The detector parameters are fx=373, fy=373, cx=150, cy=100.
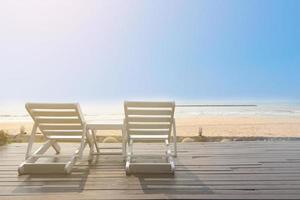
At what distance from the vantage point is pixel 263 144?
552cm

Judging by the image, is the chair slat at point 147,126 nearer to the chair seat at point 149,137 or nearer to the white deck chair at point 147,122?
the white deck chair at point 147,122

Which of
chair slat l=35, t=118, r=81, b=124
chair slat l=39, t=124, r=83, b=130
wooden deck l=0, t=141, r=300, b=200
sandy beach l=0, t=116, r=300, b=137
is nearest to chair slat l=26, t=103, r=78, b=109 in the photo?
chair slat l=35, t=118, r=81, b=124

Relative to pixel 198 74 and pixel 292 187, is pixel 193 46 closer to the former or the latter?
pixel 198 74

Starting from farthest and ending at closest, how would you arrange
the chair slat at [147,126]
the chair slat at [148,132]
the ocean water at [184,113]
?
1. the ocean water at [184,113]
2. the chair slat at [148,132]
3. the chair slat at [147,126]

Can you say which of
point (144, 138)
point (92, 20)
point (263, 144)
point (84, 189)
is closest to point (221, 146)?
point (263, 144)

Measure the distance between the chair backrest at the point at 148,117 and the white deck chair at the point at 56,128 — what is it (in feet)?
1.79

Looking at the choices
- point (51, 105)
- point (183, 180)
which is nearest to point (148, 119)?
point (183, 180)

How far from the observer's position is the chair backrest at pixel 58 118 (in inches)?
161

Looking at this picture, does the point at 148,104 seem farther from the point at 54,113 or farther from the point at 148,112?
the point at 54,113

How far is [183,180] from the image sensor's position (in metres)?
3.48

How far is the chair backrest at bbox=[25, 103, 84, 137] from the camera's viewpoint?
409cm

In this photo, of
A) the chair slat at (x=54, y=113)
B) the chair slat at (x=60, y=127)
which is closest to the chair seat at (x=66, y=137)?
the chair slat at (x=60, y=127)

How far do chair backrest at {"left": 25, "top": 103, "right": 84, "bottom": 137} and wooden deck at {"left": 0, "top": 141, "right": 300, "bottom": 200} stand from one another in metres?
0.42

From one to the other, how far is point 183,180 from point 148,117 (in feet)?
3.22
